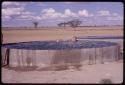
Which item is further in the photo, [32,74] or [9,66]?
[9,66]

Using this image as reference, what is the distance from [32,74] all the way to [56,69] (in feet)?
2.27

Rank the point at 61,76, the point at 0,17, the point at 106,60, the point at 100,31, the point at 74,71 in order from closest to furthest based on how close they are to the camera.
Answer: the point at 0,17 < the point at 61,76 < the point at 74,71 < the point at 106,60 < the point at 100,31

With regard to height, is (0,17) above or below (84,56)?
above

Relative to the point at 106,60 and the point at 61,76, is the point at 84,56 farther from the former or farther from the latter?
the point at 61,76

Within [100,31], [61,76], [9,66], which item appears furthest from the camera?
[100,31]

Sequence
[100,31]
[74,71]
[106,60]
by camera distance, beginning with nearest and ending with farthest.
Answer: [74,71] < [106,60] < [100,31]

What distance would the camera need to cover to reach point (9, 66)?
20.0 feet

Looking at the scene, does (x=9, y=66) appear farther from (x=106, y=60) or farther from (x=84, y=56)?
(x=106, y=60)

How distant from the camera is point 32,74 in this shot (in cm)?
547

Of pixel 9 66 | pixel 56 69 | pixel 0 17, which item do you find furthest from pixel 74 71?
pixel 0 17

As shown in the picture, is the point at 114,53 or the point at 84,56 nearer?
the point at 84,56

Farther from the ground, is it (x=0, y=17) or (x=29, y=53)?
(x=0, y=17)

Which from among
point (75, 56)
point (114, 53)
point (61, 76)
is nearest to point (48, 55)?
point (75, 56)

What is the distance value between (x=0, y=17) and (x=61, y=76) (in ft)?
7.06
